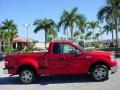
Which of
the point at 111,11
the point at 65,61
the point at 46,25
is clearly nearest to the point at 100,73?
the point at 65,61

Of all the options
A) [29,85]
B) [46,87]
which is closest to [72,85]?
[46,87]

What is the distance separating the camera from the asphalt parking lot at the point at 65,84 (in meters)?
12.5

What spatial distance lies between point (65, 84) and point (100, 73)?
1.63 m

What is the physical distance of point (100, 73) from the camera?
1395 cm

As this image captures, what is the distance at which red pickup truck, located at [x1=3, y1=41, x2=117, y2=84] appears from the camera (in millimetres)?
13969

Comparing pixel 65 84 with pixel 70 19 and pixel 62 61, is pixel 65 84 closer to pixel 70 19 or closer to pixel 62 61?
pixel 62 61

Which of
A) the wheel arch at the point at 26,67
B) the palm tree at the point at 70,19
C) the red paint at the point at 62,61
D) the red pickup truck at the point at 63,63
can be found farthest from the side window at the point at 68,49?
the palm tree at the point at 70,19

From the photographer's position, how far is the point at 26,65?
14.3 m

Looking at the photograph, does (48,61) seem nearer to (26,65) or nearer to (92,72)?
(26,65)

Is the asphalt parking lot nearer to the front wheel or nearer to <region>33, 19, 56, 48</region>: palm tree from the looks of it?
the front wheel

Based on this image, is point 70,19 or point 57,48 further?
point 70,19

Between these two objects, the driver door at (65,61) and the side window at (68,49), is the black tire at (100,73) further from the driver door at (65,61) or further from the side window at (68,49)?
the side window at (68,49)

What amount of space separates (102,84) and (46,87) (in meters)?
2.27

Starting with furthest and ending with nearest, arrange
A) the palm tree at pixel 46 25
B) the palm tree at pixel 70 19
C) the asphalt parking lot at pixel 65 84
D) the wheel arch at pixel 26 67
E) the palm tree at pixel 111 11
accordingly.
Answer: the palm tree at pixel 46 25
the palm tree at pixel 70 19
the palm tree at pixel 111 11
the wheel arch at pixel 26 67
the asphalt parking lot at pixel 65 84
